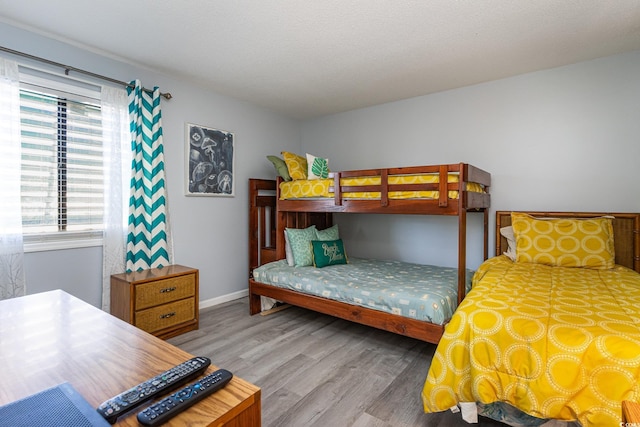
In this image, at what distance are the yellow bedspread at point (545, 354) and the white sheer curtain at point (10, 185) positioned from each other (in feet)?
8.95

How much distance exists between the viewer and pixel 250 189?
143 inches

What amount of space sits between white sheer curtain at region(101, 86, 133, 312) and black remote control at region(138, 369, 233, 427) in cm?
237

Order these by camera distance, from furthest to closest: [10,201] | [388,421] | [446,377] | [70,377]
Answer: [10,201] → [388,421] → [446,377] → [70,377]

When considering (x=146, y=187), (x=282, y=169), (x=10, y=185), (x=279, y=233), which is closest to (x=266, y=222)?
(x=279, y=233)

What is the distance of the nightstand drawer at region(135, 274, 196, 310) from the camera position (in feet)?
7.89

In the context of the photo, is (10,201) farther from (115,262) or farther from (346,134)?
(346,134)

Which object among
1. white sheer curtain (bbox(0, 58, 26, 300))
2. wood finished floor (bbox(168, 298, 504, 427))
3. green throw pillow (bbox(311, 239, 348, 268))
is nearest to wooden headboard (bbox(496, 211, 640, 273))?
wood finished floor (bbox(168, 298, 504, 427))

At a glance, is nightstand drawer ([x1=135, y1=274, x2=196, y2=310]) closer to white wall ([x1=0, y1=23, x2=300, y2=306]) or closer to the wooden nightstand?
the wooden nightstand

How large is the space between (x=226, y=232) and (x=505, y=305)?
2854mm

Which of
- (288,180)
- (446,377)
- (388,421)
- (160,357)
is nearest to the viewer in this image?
(160,357)

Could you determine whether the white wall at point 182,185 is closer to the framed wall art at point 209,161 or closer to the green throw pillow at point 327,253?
the framed wall art at point 209,161

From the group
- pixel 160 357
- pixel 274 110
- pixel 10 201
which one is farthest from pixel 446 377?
pixel 274 110

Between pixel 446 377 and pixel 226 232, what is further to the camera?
pixel 226 232

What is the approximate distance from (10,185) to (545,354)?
3218mm
